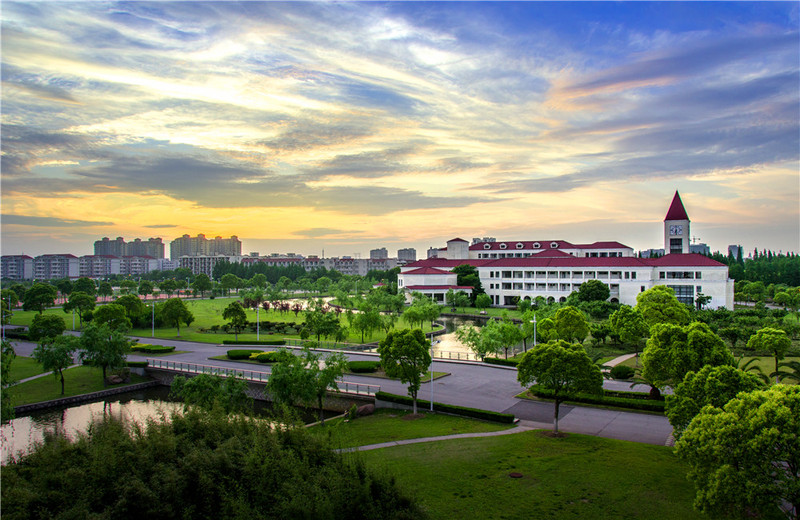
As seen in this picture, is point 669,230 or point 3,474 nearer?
point 3,474

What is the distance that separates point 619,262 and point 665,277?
21.7ft

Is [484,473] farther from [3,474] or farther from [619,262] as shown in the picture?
[619,262]

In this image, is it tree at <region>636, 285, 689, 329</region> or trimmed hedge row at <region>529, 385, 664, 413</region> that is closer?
trimmed hedge row at <region>529, 385, 664, 413</region>

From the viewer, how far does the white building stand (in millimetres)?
69562

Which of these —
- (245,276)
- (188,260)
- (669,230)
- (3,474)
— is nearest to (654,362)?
(3,474)

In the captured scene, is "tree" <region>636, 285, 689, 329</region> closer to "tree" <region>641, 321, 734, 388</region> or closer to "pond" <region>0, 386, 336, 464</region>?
"tree" <region>641, 321, 734, 388</region>

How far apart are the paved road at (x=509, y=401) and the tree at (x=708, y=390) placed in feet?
15.9

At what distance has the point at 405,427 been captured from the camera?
22.8 m

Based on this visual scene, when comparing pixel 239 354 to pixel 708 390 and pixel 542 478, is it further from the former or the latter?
pixel 708 390

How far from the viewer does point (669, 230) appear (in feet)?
281

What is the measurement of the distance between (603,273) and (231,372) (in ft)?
214

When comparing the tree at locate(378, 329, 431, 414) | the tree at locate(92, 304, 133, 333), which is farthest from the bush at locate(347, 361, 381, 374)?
the tree at locate(92, 304, 133, 333)

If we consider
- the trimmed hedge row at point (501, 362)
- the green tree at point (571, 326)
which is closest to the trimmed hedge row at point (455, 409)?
the trimmed hedge row at point (501, 362)

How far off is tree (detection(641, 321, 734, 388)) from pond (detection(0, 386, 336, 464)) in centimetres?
1685
